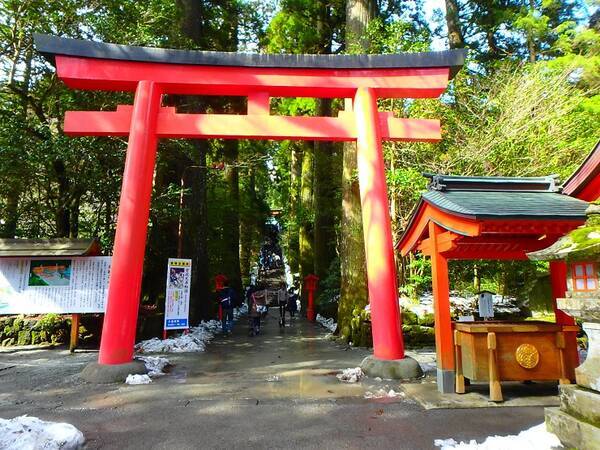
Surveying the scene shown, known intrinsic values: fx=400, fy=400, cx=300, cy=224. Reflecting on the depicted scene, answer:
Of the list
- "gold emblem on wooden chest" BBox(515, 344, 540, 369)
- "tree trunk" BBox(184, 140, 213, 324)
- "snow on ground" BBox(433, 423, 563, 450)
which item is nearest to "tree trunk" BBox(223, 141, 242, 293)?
"tree trunk" BBox(184, 140, 213, 324)

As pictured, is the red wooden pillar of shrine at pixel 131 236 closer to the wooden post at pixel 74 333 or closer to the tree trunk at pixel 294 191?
the wooden post at pixel 74 333

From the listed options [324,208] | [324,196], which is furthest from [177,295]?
[324,196]

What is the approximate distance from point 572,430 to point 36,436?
4314 mm

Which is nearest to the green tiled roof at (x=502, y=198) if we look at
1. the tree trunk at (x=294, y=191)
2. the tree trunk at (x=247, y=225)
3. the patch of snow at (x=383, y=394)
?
the patch of snow at (x=383, y=394)

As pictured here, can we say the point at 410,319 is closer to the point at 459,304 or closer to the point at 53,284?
the point at 459,304

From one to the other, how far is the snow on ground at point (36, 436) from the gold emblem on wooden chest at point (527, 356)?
4.88 meters

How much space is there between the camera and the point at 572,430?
3.20 meters

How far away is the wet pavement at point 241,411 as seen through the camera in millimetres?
3826

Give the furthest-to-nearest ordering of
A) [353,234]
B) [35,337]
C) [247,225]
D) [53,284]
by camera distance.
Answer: [247,225]
[353,234]
[35,337]
[53,284]

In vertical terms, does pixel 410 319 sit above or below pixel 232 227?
below

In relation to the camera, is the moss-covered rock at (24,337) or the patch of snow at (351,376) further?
the moss-covered rock at (24,337)

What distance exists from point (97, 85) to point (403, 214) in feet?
23.9

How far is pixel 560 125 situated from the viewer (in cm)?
932

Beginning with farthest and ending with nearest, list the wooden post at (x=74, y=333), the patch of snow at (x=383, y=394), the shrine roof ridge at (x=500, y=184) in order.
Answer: the wooden post at (x=74, y=333) → the shrine roof ridge at (x=500, y=184) → the patch of snow at (x=383, y=394)
